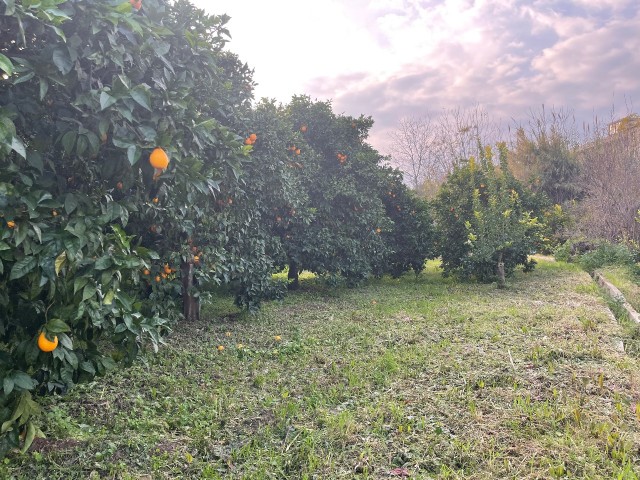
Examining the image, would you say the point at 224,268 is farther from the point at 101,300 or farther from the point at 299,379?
the point at 101,300

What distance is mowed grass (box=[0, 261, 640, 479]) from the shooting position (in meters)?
2.20

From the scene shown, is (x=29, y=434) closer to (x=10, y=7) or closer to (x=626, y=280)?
(x=10, y=7)

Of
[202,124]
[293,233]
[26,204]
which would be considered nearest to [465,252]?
[293,233]

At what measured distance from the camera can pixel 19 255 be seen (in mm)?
1754

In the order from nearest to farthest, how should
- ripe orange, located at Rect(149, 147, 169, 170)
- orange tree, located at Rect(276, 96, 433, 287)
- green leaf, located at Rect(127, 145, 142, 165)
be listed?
1. green leaf, located at Rect(127, 145, 142, 165)
2. ripe orange, located at Rect(149, 147, 169, 170)
3. orange tree, located at Rect(276, 96, 433, 287)

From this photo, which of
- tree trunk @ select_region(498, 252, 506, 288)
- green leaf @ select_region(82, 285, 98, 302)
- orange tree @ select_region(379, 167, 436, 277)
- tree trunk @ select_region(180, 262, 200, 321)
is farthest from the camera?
orange tree @ select_region(379, 167, 436, 277)

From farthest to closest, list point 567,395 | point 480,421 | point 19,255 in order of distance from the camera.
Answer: point 567,395
point 480,421
point 19,255

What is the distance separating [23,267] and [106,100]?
72 centimetres

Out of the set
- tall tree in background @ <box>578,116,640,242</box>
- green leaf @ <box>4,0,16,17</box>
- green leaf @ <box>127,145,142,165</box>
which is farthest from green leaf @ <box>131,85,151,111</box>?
tall tree in background @ <box>578,116,640,242</box>

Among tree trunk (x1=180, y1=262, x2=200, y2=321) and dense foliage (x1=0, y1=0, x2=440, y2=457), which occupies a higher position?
dense foliage (x1=0, y1=0, x2=440, y2=457)

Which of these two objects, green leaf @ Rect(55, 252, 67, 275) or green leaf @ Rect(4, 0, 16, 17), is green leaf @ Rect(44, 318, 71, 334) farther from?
green leaf @ Rect(4, 0, 16, 17)

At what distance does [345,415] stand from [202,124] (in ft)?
6.03

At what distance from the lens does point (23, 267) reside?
172 cm

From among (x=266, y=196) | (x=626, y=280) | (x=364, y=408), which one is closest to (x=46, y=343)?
(x=364, y=408)
